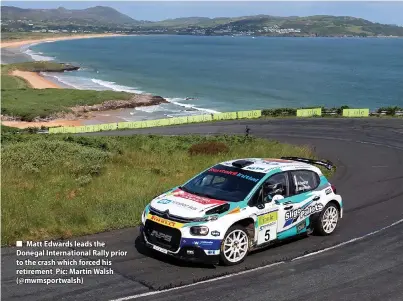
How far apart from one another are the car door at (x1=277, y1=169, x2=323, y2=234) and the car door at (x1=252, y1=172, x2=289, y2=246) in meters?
0.16

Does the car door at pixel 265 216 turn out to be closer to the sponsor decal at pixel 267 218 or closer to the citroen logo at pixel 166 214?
the sponsor decal at pixel 267 218

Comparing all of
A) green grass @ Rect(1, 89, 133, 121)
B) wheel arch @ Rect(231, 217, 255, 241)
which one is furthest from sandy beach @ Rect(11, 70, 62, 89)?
wheel arch @ Rect(231, 217, 255, 241)

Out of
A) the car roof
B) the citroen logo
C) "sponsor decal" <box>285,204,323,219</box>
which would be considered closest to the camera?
the citroen logo

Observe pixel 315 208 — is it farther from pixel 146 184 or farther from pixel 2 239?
pixel 2 239

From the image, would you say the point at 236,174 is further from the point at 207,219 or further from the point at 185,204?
the point at 207,219

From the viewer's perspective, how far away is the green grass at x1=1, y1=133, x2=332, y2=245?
10.4m

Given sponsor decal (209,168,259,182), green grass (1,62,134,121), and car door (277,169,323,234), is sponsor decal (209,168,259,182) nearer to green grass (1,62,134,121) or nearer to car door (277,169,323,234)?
car door (277,169,323,234)

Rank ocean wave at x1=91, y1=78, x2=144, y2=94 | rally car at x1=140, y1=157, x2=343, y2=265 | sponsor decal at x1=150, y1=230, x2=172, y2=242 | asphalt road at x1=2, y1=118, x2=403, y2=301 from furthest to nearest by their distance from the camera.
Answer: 1. ocean wave at x1=91, y1=78, x2=144, y2=94
2. sponsor decal at x1=150, y1=230, x2=172, y2=242
3. rally car at x1=140, y1=157, x2=343, y2=265
4. asphalt road at x1=2, y1=118, x2=403, y2=301

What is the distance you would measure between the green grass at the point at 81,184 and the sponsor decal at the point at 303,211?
11.0ft

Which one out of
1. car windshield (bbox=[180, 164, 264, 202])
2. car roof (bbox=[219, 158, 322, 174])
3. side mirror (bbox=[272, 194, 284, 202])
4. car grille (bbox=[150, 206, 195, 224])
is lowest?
car grille (bbox=[150, 206, 195, 224])

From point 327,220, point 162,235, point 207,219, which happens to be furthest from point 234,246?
point 327,220

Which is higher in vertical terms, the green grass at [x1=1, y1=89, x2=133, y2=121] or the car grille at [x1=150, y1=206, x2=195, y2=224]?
the car grille at [x1=150, y1=206, x2=195, y2=224]

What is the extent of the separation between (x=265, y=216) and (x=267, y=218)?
0.24 feet

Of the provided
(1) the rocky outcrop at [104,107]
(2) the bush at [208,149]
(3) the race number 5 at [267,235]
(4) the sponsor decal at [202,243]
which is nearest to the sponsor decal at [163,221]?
(4) the sponsor decal at [202,243]
